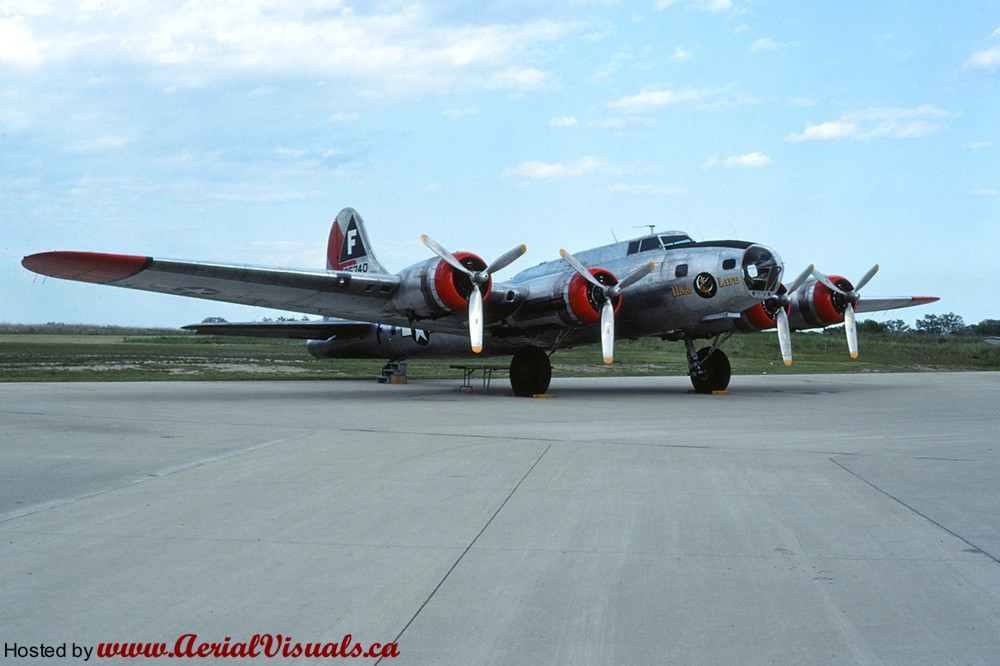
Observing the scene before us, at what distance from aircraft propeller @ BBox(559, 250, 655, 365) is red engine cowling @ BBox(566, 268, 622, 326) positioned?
108mm

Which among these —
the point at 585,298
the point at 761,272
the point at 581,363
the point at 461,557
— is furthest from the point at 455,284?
the point at 581,363

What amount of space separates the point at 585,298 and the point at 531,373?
251 cm

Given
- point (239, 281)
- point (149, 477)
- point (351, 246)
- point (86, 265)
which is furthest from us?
point (351, 246)

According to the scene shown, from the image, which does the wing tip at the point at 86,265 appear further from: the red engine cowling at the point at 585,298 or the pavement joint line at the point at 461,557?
the pavement joint line at the point at 461,557

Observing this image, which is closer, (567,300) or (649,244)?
(567,300)

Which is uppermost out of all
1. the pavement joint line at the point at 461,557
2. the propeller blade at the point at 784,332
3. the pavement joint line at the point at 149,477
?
the propeller blade at the point at 784,332

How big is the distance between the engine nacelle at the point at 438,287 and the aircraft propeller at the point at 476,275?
137mm

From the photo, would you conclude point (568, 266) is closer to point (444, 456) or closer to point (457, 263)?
point (457, 263)

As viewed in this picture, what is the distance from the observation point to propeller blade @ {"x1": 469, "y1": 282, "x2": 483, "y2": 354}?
60.1 feet

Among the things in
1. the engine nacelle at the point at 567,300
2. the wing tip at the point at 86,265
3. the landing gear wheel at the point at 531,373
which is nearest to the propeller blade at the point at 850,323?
the engine nacelle at the point at 567,300

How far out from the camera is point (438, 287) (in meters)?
18.8

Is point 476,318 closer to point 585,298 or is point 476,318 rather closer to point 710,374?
point 585,298

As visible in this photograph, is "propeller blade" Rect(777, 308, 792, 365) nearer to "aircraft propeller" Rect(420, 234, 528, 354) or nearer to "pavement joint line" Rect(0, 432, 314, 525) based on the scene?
"aircraft propeller" Rect(420, 234, 528, 354)

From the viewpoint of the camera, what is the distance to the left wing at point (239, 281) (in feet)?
52.5
